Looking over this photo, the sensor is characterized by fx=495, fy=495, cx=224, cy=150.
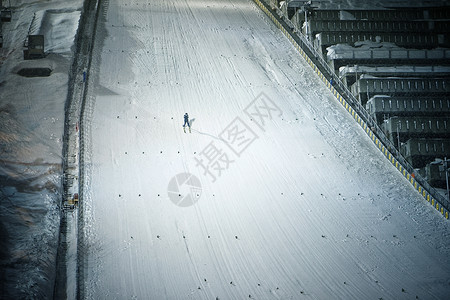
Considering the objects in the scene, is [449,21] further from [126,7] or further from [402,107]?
[126,7]

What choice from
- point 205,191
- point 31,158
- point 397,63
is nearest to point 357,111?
point 397,63

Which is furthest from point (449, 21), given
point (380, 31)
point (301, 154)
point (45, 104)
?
point (45, 104)

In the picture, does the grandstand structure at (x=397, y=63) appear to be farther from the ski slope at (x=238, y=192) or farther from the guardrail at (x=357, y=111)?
the ski slope at (x=238, y=192)

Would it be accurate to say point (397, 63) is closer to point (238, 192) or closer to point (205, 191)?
point (238, 192)

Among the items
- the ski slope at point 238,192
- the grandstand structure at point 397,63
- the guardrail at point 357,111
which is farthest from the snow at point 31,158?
the grandstand structure at point 397,63

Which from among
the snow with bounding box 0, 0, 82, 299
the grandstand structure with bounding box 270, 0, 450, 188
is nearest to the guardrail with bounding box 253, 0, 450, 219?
the grandstand structure with bounding box 270, 0, 450, 188

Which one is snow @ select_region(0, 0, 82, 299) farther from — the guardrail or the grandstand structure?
the grandstand structure
